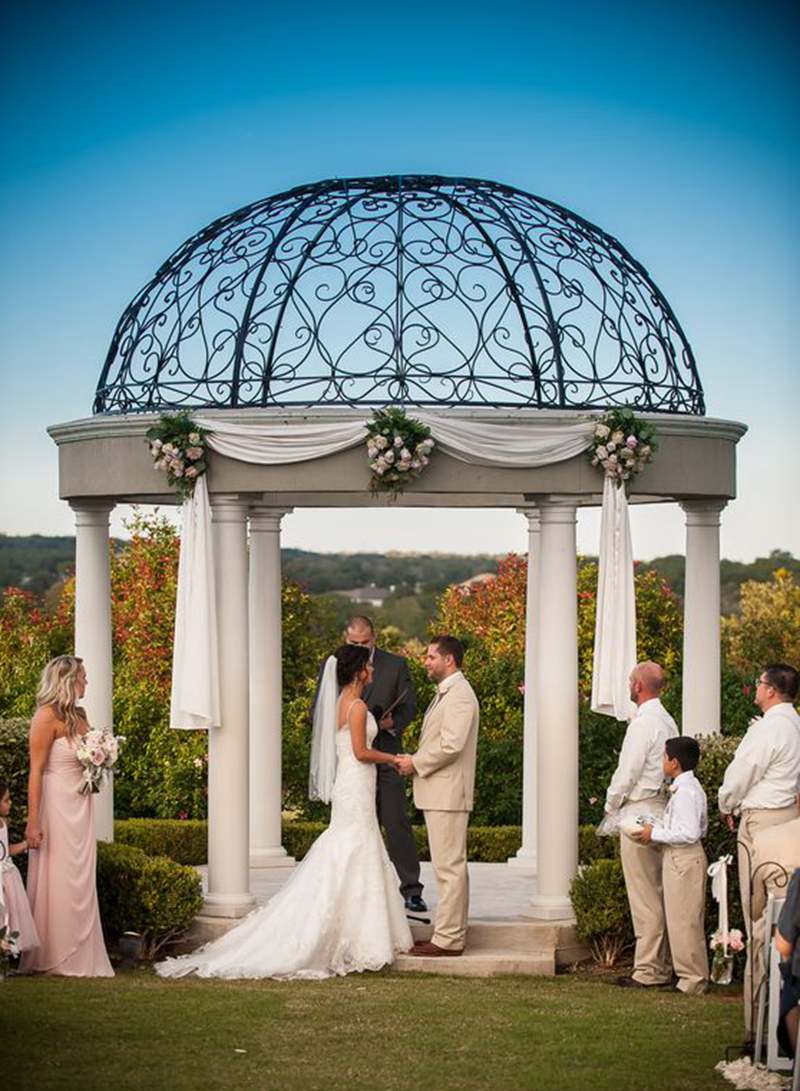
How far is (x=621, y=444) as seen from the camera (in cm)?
1486

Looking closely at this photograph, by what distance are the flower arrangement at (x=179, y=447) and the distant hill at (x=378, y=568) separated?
153 ft

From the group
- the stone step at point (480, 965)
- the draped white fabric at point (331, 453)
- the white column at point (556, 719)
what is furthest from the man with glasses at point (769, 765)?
the stone step at point (480, 965)

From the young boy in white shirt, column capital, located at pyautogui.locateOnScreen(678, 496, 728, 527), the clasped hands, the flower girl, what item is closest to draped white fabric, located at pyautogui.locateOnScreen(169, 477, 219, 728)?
the clasped hands

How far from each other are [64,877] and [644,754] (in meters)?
4.23

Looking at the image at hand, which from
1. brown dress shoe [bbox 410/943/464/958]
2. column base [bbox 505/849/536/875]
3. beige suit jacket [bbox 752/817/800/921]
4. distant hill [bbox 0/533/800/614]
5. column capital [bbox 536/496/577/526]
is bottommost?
brown dress shoe [bbox 410/943/464/958]

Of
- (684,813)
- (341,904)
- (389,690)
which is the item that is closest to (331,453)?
(389,690)

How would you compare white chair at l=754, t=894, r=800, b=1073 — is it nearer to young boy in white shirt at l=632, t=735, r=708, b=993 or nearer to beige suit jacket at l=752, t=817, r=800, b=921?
beige suit jacket at l=752, t=817, r=800, b=921

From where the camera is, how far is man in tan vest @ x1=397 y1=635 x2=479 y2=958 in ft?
46.5

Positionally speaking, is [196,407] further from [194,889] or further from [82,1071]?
[82,1071]

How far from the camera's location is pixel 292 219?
1592 cm

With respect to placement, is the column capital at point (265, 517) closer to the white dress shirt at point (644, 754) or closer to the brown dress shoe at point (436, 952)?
the brown dress shoe at point (436, 952)

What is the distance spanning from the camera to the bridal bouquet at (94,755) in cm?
1387

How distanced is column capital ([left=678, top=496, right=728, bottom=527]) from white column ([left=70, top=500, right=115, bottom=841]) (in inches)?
190

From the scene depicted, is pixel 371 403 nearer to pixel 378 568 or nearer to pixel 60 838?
pixel 60 838
